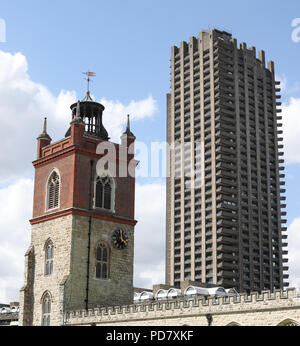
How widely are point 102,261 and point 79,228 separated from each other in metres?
4.51

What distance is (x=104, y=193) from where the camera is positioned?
64.2 metres

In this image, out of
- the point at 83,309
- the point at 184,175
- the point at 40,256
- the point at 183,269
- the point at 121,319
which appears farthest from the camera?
the point at 184,175

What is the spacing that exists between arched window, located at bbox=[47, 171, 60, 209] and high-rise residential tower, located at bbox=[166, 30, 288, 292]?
8428cm

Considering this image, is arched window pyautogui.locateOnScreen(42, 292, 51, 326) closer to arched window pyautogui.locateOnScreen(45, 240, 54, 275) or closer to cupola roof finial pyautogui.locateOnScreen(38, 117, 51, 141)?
arched window pyautogui.locateOnScreen(45, 240, 54, 275)

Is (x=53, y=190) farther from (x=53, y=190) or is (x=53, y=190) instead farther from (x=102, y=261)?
(x=102, y=261)

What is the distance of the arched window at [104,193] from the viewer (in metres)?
63.5

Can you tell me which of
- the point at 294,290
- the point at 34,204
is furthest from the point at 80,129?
the point at 294,290

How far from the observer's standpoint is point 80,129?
63875mm

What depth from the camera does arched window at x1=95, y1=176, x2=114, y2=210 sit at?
63.5 meters

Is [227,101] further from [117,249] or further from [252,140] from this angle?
[117,249]

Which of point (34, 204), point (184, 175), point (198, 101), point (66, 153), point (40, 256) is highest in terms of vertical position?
point (198, 101)

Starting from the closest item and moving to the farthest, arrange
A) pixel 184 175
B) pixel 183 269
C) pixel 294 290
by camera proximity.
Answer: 1. pixel 294 290
2. pixel 183 269
3. pixel 184 175

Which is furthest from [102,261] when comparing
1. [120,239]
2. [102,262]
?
[120,239]

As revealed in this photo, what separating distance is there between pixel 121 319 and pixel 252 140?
116160 mm
